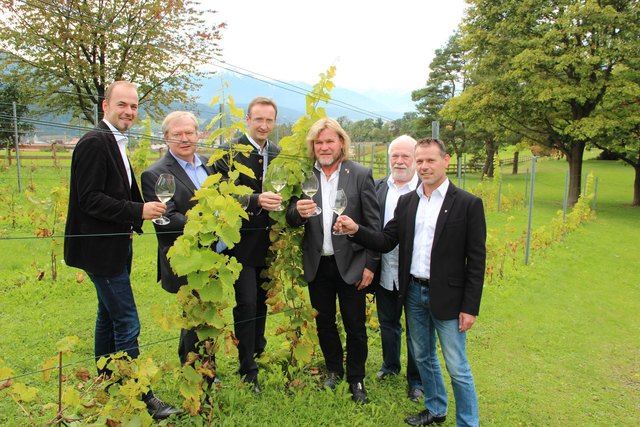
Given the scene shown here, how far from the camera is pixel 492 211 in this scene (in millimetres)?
16406

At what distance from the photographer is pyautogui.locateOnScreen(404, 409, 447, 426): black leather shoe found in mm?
3301

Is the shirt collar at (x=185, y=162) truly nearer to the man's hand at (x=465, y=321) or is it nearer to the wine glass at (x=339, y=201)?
the wine glass at (x=339, y=201)

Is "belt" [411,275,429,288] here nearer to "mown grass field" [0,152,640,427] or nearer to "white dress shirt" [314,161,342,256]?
Result: "white dress shirt" [314,161,342,256]

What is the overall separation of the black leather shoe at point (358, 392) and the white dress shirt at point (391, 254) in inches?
30.8

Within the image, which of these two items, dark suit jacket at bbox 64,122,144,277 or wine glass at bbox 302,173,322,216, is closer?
dark suit jacket at bbox 64,122,144,277

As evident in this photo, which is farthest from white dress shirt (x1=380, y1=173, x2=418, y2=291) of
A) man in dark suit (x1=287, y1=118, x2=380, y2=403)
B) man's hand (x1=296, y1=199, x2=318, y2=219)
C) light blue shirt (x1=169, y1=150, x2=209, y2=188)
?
light blue shirt (x1=169, y1=150, x2=209, y2=188)

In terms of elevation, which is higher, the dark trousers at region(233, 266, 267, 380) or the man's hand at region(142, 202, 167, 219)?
the man's hand at region(142, 202, 167, 219)

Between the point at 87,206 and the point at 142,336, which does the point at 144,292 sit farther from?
the point at 87,206

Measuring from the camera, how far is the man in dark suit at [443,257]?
285 cm

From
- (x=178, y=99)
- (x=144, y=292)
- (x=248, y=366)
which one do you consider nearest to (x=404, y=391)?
(x=248, y=366)

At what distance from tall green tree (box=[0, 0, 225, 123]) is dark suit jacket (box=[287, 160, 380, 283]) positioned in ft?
30.9

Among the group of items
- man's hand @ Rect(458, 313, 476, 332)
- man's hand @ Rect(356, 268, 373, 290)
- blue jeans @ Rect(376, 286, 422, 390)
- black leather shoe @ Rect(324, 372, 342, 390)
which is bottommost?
black leather shoe @ Rect(324, 372, 342, 390)

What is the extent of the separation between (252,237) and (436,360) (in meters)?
1.61

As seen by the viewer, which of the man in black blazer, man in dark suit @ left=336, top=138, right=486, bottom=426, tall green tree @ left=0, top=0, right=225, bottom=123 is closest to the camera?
man in dark suit @ left=336, top=138, right=486, bottom=426
